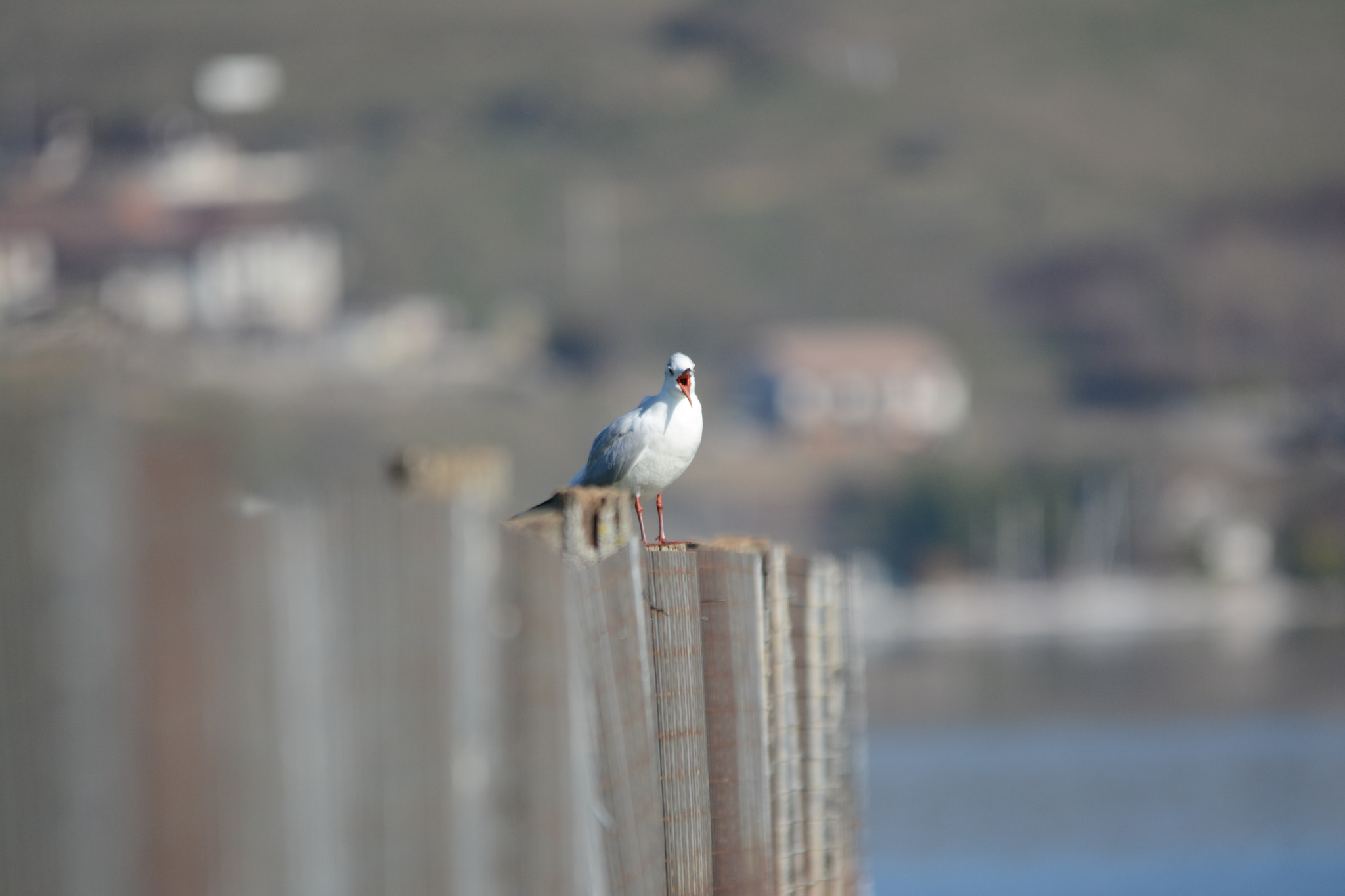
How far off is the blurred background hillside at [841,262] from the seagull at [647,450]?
65.2 meters

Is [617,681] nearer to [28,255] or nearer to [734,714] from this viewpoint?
[734,714]

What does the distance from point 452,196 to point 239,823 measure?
475 ft

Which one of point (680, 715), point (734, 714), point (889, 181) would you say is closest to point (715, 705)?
point (734, 714)

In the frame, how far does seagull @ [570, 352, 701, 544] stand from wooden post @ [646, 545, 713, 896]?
3.48 m

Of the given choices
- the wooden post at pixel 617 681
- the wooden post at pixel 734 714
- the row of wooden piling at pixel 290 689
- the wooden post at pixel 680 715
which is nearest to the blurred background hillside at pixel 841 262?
the wooden post at pixel 734 714

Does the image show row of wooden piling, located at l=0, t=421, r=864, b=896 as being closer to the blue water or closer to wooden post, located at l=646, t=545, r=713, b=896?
wooden post, located at l=646, t=545, r=713, b=896

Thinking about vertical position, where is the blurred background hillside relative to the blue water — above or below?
above

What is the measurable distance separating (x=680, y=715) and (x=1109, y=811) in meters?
49.3

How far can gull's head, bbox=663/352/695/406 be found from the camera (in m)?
8.60

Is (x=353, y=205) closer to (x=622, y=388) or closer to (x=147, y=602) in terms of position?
(x=622, y=388)

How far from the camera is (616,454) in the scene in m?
7.86

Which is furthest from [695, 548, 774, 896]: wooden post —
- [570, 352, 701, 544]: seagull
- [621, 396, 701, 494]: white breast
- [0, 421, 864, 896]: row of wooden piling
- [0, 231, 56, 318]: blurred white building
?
[0, 231, 56, 318]: blurred white building

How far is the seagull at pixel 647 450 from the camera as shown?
7773 millimetres

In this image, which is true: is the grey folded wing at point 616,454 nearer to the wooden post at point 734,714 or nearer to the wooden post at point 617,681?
the wooden post at point 734,714
